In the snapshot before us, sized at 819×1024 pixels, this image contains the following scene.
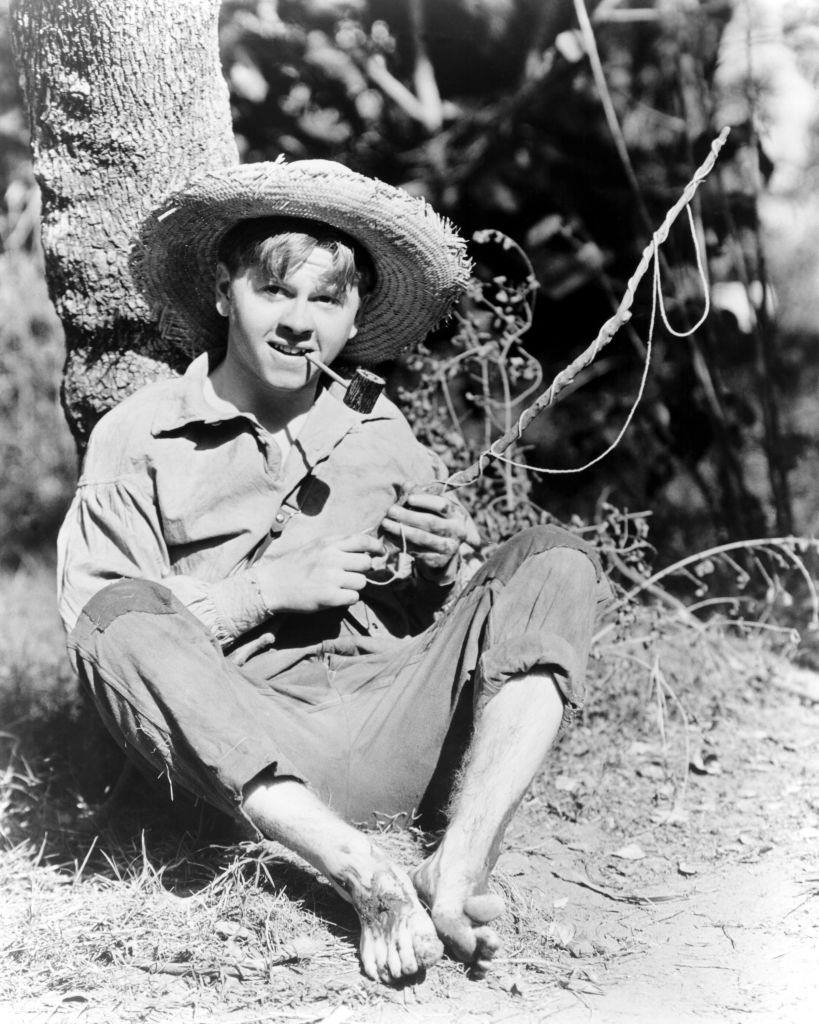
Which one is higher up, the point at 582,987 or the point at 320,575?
the point at 320,575

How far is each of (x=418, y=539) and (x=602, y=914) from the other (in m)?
0.89

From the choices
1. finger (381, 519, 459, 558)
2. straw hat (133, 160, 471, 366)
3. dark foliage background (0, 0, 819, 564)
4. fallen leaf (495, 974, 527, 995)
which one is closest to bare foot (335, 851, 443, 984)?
fallen leaf (495, 974, 527, 995)

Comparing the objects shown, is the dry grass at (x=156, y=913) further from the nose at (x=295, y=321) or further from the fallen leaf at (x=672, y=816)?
the nose at (x=295, y=321)

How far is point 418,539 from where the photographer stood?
8.25ft

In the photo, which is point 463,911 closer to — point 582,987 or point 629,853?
point 582,987

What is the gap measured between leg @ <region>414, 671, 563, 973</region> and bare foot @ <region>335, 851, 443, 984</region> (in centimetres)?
5

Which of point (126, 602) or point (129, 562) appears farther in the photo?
point (129, 562)

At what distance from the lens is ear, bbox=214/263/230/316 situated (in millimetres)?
2748

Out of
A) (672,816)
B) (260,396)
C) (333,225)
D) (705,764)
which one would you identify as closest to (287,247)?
(333,225)

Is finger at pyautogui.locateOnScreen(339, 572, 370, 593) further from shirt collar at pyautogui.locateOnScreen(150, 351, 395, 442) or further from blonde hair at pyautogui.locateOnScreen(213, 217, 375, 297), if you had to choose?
blonde hair at pyautogui.locateOnScreen(213, 217, 375, 297)

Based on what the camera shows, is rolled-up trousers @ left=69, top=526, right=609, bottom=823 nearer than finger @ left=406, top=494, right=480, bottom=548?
Yes

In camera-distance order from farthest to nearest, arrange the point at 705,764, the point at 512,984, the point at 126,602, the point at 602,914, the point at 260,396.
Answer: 1. the point at 705,764
2. the point at 260,396
3. the point at 602,914
4. the point at 126,602
5. the point at 512,984

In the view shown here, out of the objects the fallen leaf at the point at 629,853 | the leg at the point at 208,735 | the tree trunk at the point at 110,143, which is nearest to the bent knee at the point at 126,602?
the leg at the point at 208,735

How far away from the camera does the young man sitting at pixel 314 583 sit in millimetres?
2160
